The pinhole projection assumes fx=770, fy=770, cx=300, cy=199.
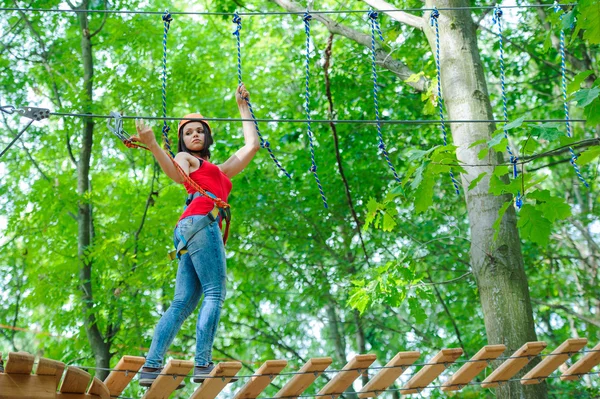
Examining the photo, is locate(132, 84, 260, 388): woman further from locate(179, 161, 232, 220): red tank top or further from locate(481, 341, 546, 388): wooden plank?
locate(481, 341, 546, 388): wooden plank

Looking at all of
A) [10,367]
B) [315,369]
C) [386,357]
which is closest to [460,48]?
[315,369]

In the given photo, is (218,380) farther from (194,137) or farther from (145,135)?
(194,137)

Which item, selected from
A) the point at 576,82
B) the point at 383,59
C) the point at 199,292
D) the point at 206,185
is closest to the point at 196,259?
the point at 199,292

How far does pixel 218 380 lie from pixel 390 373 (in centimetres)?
87

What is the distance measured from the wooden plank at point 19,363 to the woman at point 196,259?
1.75 ft

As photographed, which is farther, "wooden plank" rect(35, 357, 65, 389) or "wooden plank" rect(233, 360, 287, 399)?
"wooden plank" rect(233, 360, 287, 399)

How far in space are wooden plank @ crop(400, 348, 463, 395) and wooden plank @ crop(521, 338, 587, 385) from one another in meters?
0.55

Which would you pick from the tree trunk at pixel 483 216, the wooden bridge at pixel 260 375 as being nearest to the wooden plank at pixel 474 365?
the wooden bridge at pixel 260 375

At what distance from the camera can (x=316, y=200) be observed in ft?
27.2

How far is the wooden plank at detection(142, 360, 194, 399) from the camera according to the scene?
3085 millimetres

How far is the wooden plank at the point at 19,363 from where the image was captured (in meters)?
2.78

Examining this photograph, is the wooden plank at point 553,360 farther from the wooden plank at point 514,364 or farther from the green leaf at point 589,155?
the green leaf at point 589,155

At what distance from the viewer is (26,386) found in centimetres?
283

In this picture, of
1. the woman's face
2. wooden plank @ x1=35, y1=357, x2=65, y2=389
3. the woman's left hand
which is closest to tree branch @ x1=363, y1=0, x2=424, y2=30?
the woman's left hand
